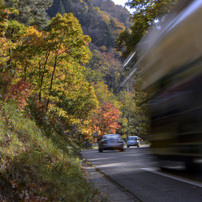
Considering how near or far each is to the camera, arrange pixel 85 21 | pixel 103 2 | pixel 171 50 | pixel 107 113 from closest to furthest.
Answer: pixel 171 50
pixel 107 113
pixel 85 21
pixel 103 2

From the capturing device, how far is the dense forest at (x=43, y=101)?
18.6 ft

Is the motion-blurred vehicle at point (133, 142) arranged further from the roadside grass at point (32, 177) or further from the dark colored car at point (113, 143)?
the roadside grass at point (32, 177)

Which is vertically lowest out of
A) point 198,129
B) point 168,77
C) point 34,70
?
point 198,129

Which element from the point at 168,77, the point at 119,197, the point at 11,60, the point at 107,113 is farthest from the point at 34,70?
the point at 107,113

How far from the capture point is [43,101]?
72.9 feet

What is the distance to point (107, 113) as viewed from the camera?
5222 cm

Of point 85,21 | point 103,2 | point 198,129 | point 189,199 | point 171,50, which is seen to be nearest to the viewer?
point 189,199

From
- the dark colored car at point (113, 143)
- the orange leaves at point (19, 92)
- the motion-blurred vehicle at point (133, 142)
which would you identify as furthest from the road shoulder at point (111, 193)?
the motion-blurred vehicle at point (133, 142)

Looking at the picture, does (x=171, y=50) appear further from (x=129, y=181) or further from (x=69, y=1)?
(x=69, y=1)

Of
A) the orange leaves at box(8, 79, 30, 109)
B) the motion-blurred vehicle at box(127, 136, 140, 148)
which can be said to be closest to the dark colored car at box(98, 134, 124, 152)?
the orange leaves at box(8, 79, 30, 109)

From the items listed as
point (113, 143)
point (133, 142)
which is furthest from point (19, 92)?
point (133, 142)

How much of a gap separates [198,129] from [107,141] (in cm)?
1862

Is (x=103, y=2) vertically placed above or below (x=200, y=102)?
above

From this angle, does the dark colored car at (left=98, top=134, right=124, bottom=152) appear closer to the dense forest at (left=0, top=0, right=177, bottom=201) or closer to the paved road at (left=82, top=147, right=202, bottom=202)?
the dense forest at (left=0, top=0, right=177, bottom=201)
